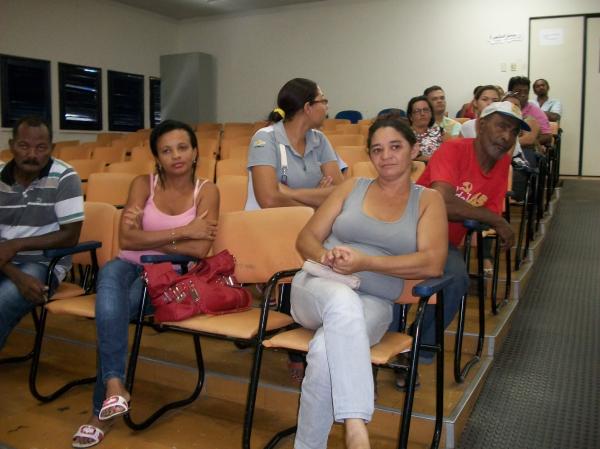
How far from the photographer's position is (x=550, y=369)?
2637 millimetres

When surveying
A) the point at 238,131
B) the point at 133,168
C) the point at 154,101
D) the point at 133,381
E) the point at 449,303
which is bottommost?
the point at 133,381

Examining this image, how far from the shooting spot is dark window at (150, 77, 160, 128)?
1203 cm

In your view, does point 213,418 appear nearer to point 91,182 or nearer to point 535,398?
point 535,398

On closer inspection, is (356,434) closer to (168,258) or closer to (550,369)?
(168,258)

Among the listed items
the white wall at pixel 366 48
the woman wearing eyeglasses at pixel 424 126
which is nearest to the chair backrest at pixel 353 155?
the woman wearing eyeglasses at pixel 424 126

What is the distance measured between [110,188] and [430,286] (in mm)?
2508

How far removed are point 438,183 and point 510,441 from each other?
3.41 ft

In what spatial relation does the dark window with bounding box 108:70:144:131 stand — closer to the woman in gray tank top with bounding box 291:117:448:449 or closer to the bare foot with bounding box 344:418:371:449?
the woman in gray tank top with bounding box 291:117:448:449

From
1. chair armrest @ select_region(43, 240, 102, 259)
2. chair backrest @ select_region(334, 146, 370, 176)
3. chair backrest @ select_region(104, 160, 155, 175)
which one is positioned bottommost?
chair armrest @ select_region(43, 240, 102, 259)

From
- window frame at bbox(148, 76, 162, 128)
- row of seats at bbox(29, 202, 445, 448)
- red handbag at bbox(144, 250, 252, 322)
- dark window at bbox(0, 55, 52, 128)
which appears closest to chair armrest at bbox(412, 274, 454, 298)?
row of seats at bbox(29, 202, 445, 448)

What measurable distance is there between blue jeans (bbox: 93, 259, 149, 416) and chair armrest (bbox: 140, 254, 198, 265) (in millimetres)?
144

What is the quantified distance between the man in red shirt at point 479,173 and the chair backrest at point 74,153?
4.70 meters

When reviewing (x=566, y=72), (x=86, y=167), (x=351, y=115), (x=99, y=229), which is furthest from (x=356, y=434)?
(x=351, y=115)

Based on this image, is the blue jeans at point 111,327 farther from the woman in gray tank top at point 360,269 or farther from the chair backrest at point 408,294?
the chair backrest at point 408,294
